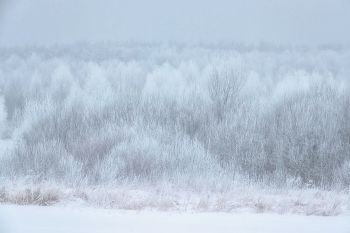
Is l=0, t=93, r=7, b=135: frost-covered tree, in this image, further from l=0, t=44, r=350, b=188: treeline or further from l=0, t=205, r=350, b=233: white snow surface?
l=0, t=205, r=350, b=233: white snow surface

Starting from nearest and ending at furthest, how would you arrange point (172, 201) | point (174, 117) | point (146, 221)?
point (146, 221)
point (172, 201)
point (174, 117)

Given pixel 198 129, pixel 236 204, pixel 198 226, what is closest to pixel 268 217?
pixel 236 204

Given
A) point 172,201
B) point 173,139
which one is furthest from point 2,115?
Result: point 172,201

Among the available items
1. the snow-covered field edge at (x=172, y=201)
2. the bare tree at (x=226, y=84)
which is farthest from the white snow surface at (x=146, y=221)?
the bare tree at (x=226, y=84)

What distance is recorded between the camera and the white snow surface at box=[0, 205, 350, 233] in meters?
6.89

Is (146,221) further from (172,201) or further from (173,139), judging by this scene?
(173,139)

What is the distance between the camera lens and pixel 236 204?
840 centimetres

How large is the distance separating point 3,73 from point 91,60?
471cm

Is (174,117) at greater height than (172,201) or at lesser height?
lesser

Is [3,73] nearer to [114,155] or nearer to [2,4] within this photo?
[2,4]

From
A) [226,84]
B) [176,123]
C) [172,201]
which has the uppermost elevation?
[226,84]

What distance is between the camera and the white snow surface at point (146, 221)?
22.6ft

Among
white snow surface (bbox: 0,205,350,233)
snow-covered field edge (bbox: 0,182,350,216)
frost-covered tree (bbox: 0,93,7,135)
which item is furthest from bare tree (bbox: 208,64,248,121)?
white snow surface (bbox: 0,205,350,233)

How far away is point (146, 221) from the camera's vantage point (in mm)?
7270
